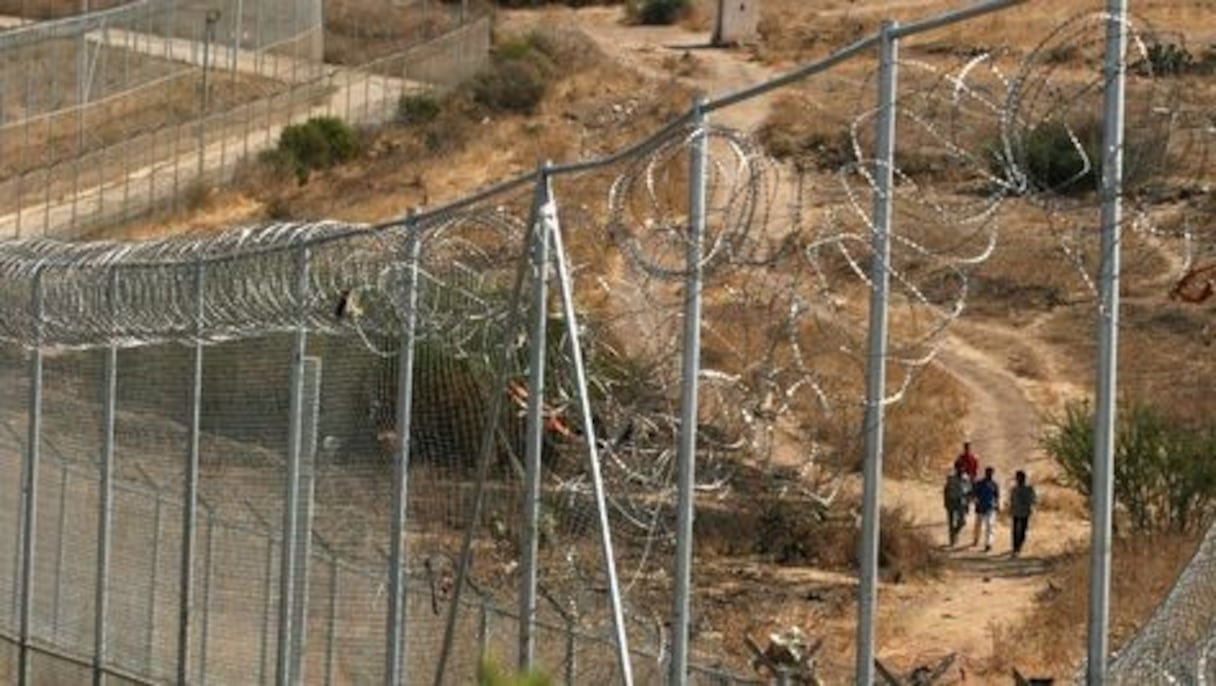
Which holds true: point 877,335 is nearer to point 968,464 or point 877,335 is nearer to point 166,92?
point 968,464

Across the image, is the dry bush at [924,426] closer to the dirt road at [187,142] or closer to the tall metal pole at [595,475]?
the tall metal pole at [595,475]

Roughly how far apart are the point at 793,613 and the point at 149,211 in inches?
952

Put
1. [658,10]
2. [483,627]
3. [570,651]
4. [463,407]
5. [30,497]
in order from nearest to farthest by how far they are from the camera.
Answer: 1. [570,651]
2. [483,627]
3. [463,407]
4. [30,497]
5. [658,10]

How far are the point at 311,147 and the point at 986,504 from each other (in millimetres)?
26841

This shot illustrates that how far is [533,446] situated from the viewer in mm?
13914

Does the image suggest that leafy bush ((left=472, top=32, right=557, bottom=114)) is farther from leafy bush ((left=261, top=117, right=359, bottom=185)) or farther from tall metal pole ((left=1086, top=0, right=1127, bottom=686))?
tall metal pole ((left=1086, top=0, right=1127, bottom=686))

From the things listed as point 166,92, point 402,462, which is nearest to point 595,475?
point 402,462

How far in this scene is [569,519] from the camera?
15875 mm

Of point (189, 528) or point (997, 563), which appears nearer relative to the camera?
point (189, 528)

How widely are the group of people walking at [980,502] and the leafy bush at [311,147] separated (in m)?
24.6

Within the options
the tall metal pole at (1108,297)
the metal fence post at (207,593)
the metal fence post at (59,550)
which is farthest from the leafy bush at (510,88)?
the tall metal pole at (1108,297)

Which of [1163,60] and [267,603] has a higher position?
[1163,60]

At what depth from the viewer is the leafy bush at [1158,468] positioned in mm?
22281

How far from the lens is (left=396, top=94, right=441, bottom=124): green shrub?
5316 centimetres
